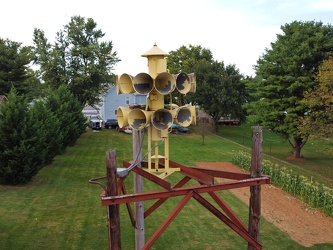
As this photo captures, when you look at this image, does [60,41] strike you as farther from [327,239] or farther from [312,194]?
[327,239]

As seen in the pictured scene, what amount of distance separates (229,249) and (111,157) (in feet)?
21.0

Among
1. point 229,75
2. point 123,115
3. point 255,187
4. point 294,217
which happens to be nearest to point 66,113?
point 294,217

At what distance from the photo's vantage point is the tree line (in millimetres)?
25734

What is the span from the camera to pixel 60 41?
40.6m

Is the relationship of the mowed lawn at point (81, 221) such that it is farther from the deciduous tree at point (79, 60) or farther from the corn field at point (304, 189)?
the deciduous tree at point (79, 60)

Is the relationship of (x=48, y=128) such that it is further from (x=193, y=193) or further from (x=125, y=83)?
(x=193, y=193)

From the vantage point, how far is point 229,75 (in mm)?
43625

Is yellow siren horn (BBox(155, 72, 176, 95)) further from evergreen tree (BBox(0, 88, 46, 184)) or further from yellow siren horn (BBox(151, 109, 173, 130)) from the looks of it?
evergreen tree (BBox(0, 88, 46, 184))

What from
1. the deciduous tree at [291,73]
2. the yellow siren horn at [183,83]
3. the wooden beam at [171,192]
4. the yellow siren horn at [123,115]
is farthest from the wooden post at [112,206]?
the deciduous tree at [291,73]

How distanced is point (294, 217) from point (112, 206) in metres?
10.2

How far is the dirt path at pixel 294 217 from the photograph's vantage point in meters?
11.9

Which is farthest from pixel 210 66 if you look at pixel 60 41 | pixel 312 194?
pixel 312 194

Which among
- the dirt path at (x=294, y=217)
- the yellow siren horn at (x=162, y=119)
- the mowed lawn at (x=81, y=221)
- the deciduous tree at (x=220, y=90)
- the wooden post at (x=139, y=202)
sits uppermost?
the deciduous tree at (x=220, y=90)

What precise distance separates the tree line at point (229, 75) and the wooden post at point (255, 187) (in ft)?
55.0
